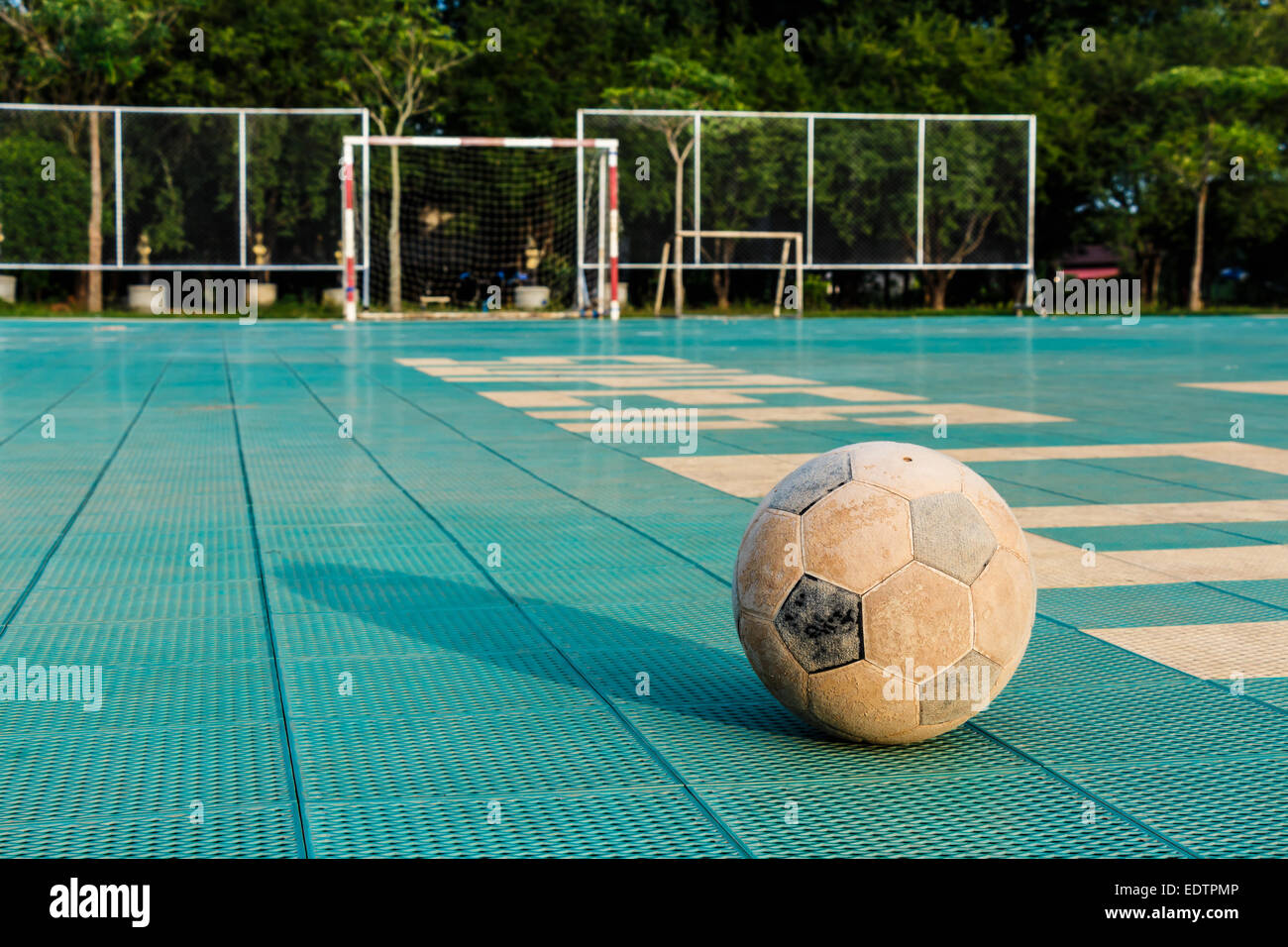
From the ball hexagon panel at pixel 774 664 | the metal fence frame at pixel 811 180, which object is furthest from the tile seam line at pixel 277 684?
the metal fence frame at pixel 811 180

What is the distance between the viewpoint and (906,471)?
4.06 m

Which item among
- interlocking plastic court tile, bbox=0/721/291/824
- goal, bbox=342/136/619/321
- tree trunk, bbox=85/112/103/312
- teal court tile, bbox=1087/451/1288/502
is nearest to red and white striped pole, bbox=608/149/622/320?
goal, bbox=342/136/619/321

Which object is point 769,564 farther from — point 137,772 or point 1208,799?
point 137,772

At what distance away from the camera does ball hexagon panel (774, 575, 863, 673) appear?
151 inches

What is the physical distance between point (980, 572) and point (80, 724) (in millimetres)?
2451

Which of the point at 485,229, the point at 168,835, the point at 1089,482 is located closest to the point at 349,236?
the point at 485,229

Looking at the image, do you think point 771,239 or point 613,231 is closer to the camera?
point 613,231

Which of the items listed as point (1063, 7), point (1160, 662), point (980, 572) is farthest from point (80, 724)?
point (1063, 7)

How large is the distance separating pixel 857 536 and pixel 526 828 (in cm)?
117

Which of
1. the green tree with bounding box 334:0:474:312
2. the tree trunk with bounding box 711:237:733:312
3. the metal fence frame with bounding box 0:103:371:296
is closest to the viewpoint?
the metal fence frame with bounding box 0:103:371:296

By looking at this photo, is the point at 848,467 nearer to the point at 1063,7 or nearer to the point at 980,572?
the point at 980,572

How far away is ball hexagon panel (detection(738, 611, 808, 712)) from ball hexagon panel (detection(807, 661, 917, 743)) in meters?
0.04

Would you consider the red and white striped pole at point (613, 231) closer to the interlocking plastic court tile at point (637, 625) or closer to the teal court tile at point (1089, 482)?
the teal court tile at point (1089, 482)

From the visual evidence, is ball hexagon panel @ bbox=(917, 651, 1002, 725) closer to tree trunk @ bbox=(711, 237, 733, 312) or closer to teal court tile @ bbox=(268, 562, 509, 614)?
teal court tile @ bbox=(268, 562, 509, 614)
